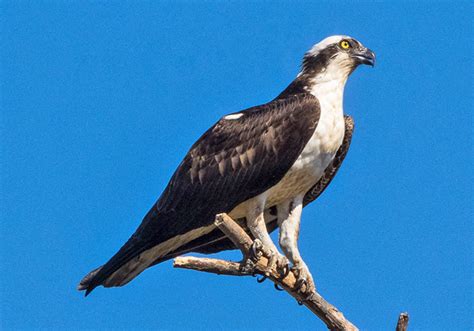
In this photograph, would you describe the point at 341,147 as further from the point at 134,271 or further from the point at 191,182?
the point at 134,271

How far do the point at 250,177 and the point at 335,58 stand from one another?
1.95 meters

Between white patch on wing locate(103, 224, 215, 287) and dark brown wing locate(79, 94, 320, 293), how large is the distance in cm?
3

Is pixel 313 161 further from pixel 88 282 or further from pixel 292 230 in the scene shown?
pixel 88 282

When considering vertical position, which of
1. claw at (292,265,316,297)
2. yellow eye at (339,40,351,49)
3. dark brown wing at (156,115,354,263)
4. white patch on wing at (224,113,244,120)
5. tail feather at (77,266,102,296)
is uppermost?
yellow eye at (339,40,351,49)

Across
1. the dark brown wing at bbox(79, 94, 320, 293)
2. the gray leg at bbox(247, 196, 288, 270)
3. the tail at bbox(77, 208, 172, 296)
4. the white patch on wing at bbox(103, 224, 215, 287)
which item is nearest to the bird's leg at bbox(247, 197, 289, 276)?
the gray leg at bbox(247, 196, 288, 270)

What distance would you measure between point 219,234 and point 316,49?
259 centimetres

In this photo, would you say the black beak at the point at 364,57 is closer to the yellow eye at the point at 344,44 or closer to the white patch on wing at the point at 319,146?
the yellow eye at the point at 344,44

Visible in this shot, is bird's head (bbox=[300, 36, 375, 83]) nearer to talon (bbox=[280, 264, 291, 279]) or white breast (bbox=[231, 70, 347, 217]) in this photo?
white breast (bbox=[231, 70, 347, 217])

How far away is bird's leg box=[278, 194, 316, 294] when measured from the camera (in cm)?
1023

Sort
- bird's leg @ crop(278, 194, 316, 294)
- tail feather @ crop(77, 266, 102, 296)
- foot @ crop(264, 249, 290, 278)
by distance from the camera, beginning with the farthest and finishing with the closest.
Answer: tail feather @ crop(77, 266, 102, 296) → bird's leg @ crop(278, 194, 316, 294) → foot @ crop(264, 249, 290, 278)

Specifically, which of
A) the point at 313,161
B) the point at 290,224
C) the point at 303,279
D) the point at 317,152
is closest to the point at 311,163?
the point at 313,161

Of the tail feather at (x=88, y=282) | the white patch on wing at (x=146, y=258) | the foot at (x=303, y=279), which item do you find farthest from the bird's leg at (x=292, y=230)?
the tail feather at (x=88, y=282)

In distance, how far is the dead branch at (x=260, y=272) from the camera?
895 centimetres

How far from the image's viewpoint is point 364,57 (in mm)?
11305
